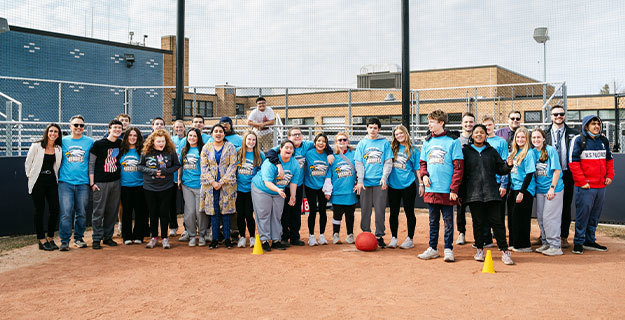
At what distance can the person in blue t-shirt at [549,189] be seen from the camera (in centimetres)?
651

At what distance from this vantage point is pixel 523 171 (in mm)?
6574

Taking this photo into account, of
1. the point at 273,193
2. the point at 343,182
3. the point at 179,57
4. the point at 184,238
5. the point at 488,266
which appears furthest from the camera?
the point at 179,57

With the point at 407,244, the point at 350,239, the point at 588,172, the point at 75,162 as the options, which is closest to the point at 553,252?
the point at 588,172

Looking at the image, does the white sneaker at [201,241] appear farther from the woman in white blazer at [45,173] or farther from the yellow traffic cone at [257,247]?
the woman in white blazer at [45,173]

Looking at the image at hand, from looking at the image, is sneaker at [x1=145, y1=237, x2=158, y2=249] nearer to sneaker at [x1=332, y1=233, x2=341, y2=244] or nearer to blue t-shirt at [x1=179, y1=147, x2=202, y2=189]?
blue t-shirt at [x1=179, y1=147, x2=202, y2=189]

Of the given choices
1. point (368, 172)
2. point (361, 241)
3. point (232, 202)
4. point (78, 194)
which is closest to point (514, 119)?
point (368, 172)

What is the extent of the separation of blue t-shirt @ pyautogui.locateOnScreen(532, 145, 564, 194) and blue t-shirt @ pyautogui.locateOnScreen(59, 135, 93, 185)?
6672mm

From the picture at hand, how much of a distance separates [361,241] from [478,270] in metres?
1.71

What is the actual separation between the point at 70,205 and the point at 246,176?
2.68 meters

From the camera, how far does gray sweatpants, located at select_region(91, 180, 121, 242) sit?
7.13 metres

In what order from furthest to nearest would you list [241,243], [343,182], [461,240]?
[461,240]
[343,182]
[241,243]

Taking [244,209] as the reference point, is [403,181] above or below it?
above

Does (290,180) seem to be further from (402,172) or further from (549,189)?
(549,189)

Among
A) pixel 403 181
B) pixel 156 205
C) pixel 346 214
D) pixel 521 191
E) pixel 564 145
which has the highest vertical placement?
pixel 564 145
